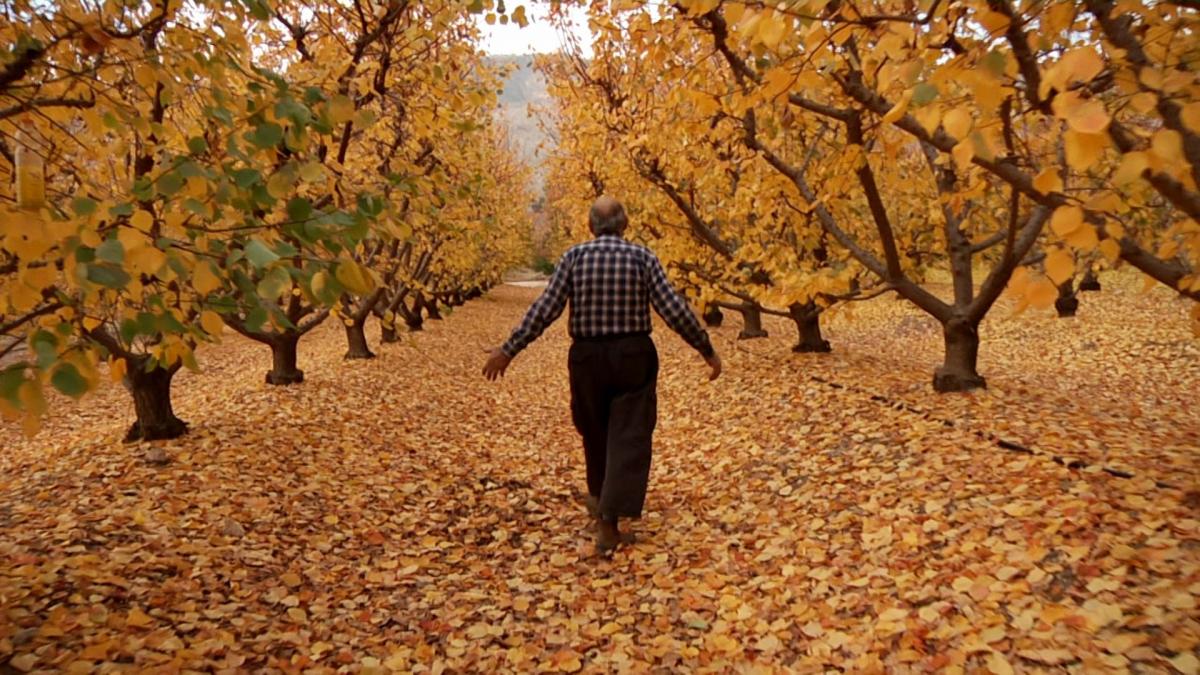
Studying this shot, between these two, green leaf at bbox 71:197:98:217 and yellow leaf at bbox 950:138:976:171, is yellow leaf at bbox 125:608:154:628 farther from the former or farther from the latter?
yellow leaf at bbox 950:138:976:171

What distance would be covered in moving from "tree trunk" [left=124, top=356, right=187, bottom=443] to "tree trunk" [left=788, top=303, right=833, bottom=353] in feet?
27.8

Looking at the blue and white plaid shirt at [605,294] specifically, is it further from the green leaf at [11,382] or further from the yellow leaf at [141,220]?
the green leaf at [11,382]

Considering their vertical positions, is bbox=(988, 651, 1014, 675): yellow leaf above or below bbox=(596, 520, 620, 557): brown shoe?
above

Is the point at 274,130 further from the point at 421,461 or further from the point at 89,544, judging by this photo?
the point at 421,461

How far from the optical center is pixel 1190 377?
10328 millimetres

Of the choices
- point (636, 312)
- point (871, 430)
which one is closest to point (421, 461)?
point (636, 312)

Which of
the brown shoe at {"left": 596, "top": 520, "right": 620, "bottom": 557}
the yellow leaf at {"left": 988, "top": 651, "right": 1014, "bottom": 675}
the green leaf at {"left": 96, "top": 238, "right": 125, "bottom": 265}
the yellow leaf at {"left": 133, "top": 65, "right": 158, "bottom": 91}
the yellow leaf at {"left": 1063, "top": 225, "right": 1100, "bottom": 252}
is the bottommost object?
the brown shoe at {"left": 596, "top": 520, "right": 620, "bottom": 557}

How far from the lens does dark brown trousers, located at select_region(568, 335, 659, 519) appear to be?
177 inches

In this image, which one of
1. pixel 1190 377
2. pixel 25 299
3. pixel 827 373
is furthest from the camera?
pixel 1190 377

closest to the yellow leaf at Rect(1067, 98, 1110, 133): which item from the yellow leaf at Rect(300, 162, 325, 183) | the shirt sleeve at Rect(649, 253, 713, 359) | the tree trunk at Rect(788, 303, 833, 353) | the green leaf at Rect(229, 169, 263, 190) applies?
the yellow leaf at Rect(300, 162, 325, 183)

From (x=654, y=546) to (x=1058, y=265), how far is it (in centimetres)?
361

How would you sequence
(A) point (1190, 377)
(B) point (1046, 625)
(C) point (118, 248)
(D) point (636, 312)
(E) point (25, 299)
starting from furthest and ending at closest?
(A) point (1190, 377), (D) point (636, 312), (B) point (1046, 625), (E) point (25, 299), (C) point (118, 248)

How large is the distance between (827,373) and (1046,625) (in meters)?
6.10

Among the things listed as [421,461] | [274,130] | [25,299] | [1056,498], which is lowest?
[421,461]
